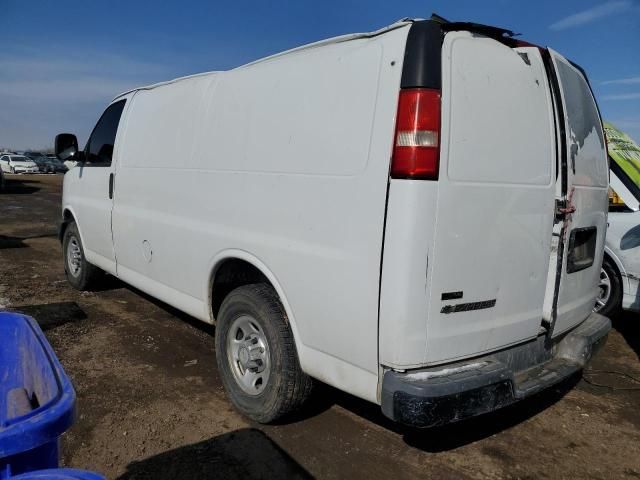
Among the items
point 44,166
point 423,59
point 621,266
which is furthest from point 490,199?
point 44,166

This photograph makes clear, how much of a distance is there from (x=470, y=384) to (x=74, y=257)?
17.3 ft

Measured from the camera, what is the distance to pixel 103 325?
5000 millimetres

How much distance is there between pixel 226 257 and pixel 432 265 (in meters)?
1.50

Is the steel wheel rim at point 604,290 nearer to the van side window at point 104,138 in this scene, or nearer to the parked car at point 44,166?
the van side window at point 104,138

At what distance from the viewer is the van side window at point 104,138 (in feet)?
16.7

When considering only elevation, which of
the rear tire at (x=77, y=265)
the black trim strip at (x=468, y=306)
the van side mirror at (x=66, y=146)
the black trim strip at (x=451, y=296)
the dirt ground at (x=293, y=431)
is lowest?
the dirt ground at (x=293, y=431)

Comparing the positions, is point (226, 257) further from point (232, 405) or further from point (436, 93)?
point (436, 93)

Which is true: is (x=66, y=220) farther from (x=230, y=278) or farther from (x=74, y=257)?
(x=230, y=278)

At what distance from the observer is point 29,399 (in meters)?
1.93

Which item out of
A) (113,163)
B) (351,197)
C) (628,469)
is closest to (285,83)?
(351,197)

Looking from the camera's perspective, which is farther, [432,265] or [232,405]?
[232,405]

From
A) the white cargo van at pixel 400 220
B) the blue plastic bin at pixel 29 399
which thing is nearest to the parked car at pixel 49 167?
the white cargo van at pixel 400 220

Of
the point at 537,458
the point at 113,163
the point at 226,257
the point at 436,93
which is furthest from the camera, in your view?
the point at 113,163

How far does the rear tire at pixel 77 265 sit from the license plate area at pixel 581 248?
4.96m
